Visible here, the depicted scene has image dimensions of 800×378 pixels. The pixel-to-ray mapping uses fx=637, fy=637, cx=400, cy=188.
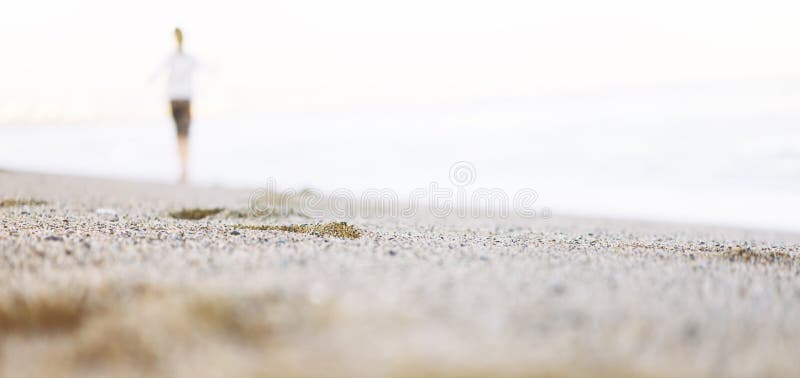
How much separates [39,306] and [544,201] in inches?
267

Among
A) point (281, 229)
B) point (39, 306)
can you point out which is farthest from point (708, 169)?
point (39, 306)

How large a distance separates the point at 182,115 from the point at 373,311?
7858 mm

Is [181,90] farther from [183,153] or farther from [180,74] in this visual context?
[183,153]

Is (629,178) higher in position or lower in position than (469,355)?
higher

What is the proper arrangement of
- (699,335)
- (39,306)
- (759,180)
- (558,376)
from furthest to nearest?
1. (759,180)
2. (39,306)
3. (699,335)
4. (558,376)

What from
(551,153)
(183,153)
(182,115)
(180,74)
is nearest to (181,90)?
(180,74)

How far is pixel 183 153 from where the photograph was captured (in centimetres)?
888

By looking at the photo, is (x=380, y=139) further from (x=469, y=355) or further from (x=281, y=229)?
(x=469, y=355)

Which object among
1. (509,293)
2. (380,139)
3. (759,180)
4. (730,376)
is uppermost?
(380,139)

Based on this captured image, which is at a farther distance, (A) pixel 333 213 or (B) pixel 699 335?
(A) pixel 333 213

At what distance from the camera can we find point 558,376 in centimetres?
145

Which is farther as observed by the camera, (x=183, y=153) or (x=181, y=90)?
(x=183, y=153)

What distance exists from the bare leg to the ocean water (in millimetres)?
709

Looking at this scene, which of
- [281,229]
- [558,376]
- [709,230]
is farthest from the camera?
[709,230]
